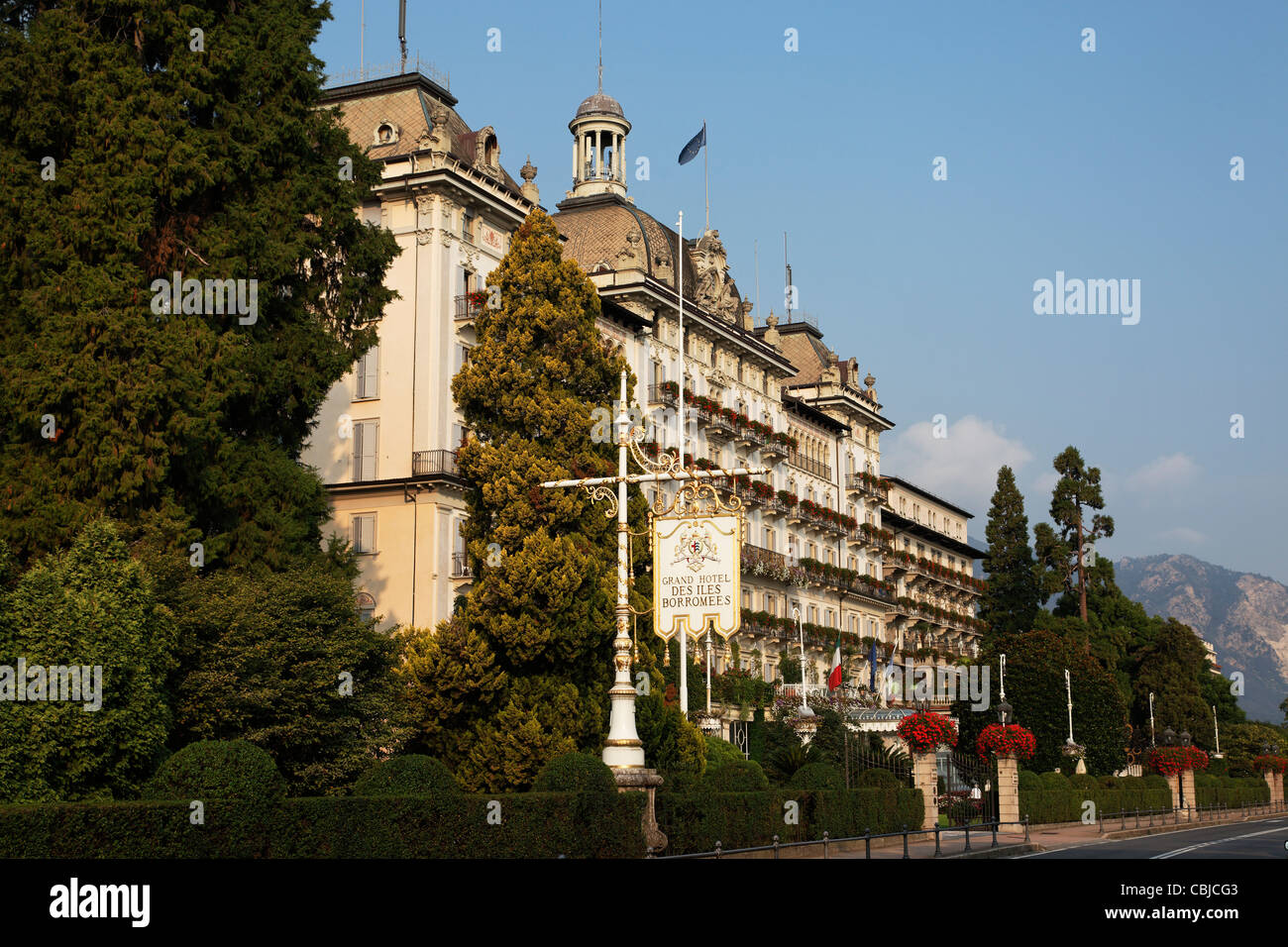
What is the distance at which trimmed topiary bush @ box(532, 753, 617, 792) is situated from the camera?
2406 cm

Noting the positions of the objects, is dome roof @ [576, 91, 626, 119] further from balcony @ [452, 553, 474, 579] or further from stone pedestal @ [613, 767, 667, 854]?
stone pedestal @ [613, 767, 667, 854]

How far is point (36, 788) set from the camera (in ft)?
66.8

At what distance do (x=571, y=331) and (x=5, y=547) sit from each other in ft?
50.7

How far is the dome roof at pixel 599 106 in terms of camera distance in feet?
236

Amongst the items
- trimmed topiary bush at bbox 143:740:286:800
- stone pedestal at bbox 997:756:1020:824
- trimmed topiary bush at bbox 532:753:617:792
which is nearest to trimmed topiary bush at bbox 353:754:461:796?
trimmed topiary bush at bbox 532:753:617:792

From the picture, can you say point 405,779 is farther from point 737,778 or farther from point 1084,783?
point 1084,783

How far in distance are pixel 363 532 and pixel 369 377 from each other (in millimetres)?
5625

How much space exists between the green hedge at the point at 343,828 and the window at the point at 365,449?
93.5 ft

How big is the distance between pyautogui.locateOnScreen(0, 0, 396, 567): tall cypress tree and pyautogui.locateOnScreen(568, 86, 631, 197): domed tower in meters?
38.8

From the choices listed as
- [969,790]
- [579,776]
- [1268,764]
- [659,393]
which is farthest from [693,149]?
[1268,764]

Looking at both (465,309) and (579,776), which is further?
(465,309)

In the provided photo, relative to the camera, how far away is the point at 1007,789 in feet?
144

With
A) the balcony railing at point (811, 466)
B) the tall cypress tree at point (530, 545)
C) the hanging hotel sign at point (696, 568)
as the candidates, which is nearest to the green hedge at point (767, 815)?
the tall cypress tree at point (530, 545)
